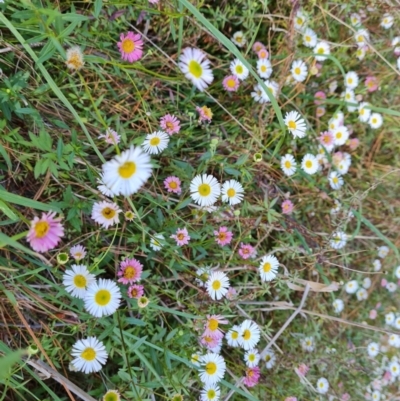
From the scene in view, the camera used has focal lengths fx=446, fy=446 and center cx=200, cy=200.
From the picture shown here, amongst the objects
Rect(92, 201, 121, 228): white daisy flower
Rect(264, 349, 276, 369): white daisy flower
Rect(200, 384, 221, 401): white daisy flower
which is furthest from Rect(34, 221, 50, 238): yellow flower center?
Rect(264, 349, 276, 369): white daisy flower

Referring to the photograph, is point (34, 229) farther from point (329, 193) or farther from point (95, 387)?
point (329, 193)

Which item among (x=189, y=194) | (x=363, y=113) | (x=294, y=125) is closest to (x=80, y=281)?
(x=189, y=194)

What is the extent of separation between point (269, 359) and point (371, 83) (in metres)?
1.12

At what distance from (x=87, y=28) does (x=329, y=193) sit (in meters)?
0.99

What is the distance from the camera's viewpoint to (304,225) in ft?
5.34

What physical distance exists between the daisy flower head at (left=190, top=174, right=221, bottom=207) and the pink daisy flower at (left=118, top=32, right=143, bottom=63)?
0.37m

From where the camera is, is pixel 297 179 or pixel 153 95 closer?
pixel 153 95

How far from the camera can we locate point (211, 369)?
1.25m

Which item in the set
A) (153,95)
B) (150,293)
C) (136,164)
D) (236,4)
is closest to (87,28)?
(153,95)

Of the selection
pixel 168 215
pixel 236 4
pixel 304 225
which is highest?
pixel 236 4

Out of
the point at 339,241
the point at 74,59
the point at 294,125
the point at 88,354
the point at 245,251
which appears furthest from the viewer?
the point at 339,241

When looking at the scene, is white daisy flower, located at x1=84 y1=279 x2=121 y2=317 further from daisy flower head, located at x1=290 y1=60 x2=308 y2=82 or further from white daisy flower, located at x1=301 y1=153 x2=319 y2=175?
daisy flower head, located at x1=290 y1=60 x2=308 y2=82

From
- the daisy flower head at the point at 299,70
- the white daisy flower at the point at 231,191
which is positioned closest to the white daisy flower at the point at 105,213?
the white daisy flower at the point at 231,191

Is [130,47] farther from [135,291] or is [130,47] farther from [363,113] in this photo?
[363,113]
